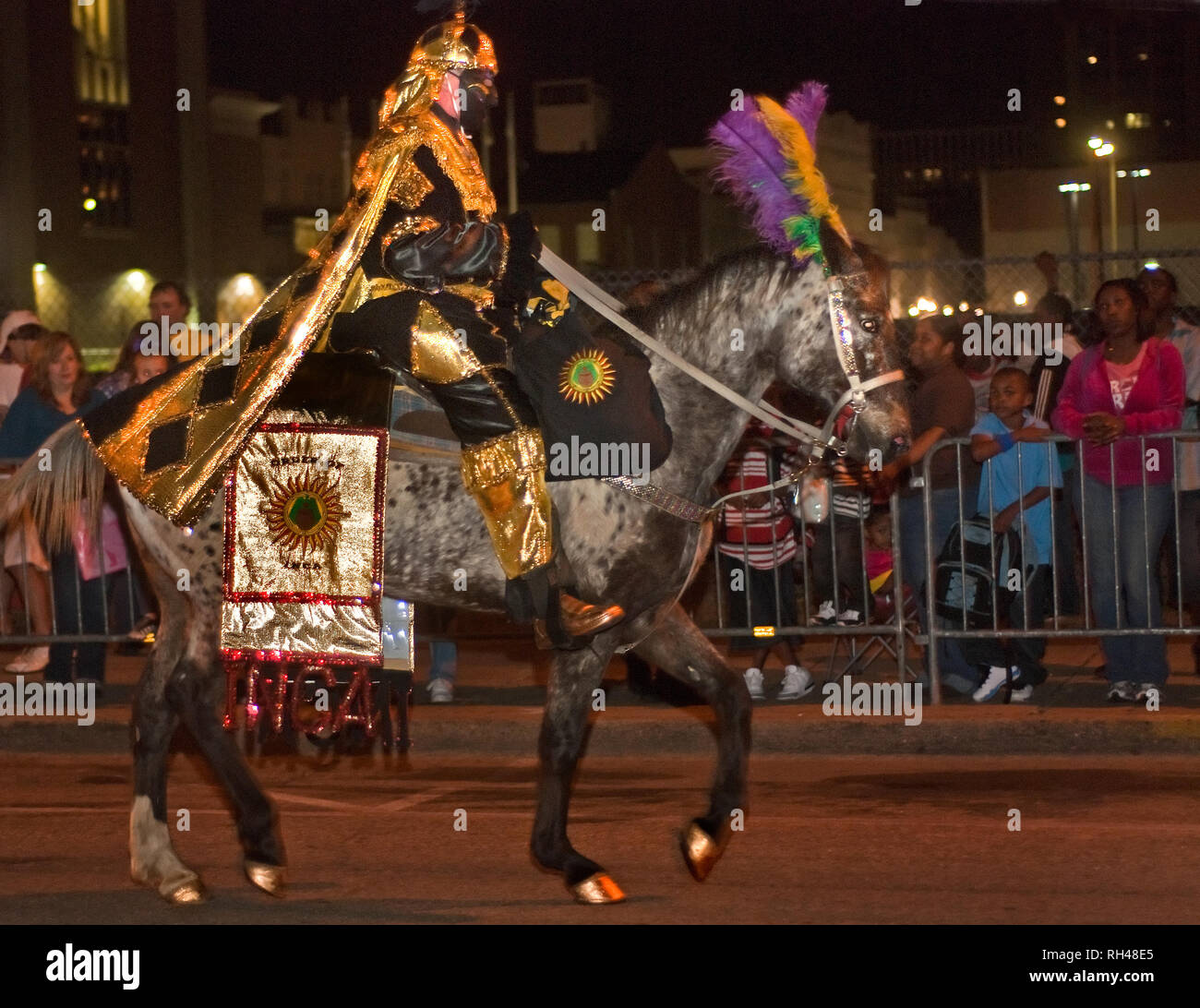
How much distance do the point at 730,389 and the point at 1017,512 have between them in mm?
4224

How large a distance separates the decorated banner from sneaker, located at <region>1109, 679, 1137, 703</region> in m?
4.86

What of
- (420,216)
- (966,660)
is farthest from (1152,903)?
(966,660)

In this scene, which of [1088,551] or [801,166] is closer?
[801,166]

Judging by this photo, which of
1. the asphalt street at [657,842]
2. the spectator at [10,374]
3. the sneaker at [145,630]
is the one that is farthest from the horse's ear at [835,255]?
the spectator at [10,374]

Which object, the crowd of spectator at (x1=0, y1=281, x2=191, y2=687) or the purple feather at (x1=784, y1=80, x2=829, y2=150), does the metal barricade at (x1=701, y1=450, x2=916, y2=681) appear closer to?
the crowd of spectator at (x1=0, y1=281, x2=191, y2=687)

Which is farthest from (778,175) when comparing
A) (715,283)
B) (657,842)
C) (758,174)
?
(657,842)

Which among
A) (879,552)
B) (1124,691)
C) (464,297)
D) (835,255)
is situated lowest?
(1124,691)

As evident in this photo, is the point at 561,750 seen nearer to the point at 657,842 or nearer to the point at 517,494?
the point at 517,494

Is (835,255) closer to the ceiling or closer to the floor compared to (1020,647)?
closer to the ceiling

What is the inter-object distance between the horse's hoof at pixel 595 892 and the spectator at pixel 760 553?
13.8 ft

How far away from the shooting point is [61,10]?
129 feet

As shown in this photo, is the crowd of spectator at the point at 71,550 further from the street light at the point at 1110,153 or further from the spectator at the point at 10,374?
the street light at the point at 1110,153

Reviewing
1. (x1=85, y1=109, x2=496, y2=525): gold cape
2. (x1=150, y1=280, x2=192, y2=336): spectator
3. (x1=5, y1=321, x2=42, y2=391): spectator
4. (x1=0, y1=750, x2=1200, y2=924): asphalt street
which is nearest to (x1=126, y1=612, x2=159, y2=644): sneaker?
(x1=0, y1=750, x2=1200, y2=924): asphalt street

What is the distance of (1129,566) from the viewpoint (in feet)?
31.6
